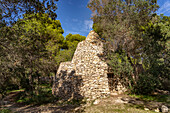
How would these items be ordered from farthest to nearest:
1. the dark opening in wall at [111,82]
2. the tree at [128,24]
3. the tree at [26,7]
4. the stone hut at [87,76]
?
the dark opening in wall at [111,82]
the tree at [128,24]
the stone hut at [87,76]
the tree at [26,7]

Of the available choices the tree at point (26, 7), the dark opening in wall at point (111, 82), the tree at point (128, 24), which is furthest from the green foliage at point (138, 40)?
the tree at point (26, 7)

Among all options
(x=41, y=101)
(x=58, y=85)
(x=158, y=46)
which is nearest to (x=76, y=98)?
(x=58, y=85)

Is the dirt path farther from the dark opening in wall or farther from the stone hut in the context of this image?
the dark opening in wall

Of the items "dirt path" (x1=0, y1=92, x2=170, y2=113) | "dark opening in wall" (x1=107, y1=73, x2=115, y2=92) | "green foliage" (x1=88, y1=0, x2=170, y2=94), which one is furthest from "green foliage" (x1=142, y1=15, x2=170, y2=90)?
"dark opening in wall" (x1=107, y1=73, x2=115, y2=92)

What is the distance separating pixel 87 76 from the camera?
11195mm

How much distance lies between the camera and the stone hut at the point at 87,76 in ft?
35.3

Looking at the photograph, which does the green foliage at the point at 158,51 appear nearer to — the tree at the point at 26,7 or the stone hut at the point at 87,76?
the stone hut at the point at 87,76

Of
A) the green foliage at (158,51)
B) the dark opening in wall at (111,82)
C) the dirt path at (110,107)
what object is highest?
the green foliage at (158,51)

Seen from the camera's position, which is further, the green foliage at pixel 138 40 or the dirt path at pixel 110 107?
the green foliage at pixel 138 40

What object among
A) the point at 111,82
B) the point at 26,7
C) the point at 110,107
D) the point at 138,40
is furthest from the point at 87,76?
the point at 26,7

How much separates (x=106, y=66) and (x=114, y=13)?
6.68 m

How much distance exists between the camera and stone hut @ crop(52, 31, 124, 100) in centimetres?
1075

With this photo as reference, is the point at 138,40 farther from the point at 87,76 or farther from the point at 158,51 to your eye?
the point at 87,76

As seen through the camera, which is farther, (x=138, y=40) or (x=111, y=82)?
(x=111, y=82)
